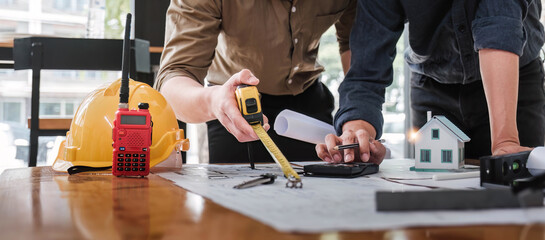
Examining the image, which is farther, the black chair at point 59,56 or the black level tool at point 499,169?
the black chair at point 59,56

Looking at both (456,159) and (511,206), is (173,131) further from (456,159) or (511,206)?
(511,206)

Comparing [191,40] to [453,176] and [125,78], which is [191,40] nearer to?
[125,78]

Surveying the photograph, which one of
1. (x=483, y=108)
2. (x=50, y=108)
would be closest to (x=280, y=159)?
(x=483, y=108)

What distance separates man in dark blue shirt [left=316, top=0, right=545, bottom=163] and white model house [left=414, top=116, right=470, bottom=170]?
0.10 m

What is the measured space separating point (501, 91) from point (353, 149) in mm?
347

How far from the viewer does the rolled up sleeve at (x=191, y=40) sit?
122 cm

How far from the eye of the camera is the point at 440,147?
91 cm

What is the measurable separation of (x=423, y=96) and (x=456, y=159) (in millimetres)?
547

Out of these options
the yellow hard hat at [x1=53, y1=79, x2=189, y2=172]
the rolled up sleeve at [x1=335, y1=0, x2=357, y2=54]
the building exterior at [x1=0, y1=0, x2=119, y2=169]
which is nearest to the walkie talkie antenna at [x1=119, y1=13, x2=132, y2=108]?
the yellow hard hat at [x1=53, y1=79, x2=189, y2=172]

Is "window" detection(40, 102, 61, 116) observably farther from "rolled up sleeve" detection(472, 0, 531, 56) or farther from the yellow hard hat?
"rolled up sleeve" detection(472, 0, 531, 56)

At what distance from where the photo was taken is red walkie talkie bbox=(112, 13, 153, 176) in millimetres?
789

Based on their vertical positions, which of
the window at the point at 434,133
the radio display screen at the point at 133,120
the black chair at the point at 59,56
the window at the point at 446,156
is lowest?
the window at the point at 446,156

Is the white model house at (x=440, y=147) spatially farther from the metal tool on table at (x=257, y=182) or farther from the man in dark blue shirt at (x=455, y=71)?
the metal tool on table at (x=257, y=182)

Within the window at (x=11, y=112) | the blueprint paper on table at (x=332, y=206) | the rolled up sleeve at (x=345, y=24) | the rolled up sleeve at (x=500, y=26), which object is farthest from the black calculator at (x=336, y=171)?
the window at (x=11, y=112)
